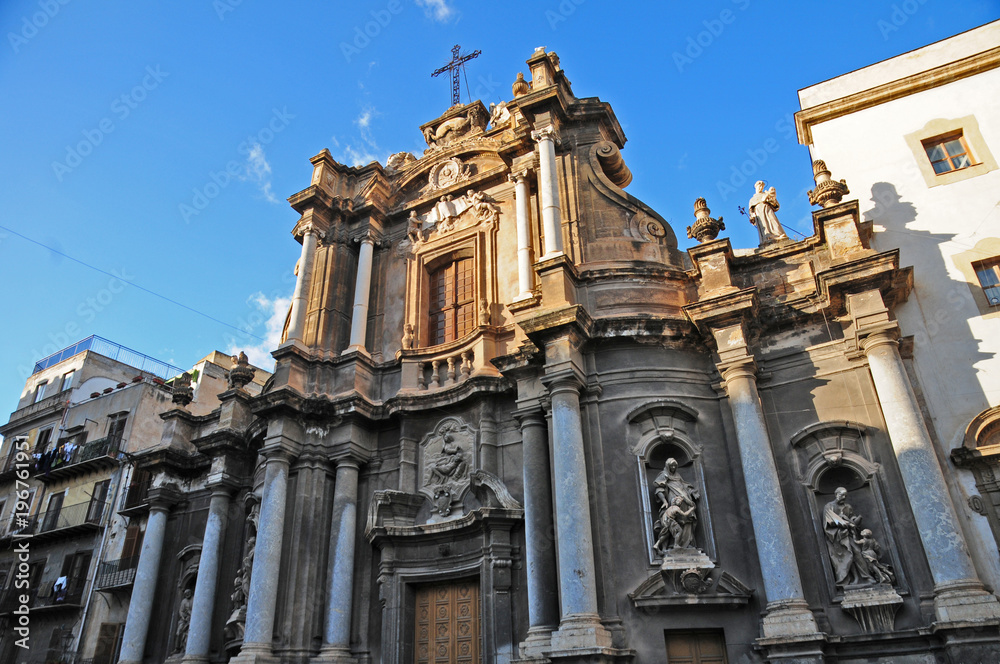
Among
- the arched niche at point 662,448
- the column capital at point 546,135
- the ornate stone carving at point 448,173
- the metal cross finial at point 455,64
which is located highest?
the metal cross finial at point 455,64

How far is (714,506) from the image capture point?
11.5m

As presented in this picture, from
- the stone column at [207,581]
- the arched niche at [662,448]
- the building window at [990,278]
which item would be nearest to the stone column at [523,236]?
the arched niche at [662,448]

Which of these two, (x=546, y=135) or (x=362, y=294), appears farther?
(x=362, y=294)

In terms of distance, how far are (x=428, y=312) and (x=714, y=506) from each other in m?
7.92

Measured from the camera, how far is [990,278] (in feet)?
40.8

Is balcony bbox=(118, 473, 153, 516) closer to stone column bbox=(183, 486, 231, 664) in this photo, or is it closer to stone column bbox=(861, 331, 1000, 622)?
stone column bbox=(183, 486, 231, 664)

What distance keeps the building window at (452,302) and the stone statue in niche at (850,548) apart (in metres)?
7.92

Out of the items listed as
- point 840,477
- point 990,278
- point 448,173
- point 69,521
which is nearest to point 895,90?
point 990,278

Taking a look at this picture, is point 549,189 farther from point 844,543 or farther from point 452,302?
point 844,543

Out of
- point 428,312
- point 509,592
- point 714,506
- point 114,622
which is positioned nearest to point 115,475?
point 114,622

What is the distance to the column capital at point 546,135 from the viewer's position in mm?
15242

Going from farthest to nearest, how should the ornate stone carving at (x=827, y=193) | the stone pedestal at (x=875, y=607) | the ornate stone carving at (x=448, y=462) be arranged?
the ornate stone carving at (x=448, y=462) < the ornate stone carving at (x=827, y=193) < the stone pedestal at (x=875, y=607)

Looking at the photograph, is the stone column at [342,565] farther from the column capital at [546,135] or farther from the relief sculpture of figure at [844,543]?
the relief sculpture of figure at [844,543]

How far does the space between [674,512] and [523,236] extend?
21.2 feet
